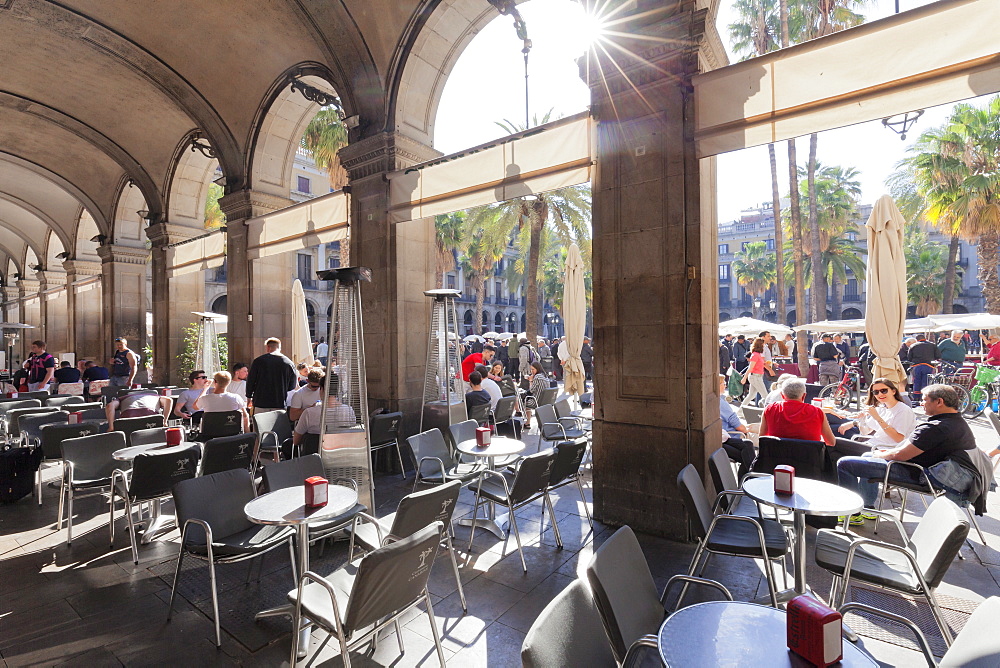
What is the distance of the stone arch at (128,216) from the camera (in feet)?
42.6

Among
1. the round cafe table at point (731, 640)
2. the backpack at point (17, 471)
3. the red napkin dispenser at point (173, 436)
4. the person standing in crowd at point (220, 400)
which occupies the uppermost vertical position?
the person standing in crowd at point (220, 400)

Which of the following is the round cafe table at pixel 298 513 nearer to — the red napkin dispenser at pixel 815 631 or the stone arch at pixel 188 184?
the red napkin dispenser at pixel 815 631

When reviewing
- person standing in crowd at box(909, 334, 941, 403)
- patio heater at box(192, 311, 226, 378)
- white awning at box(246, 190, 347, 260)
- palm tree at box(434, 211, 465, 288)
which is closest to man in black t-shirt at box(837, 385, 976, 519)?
white awning at box(246, 190, 347, 260)

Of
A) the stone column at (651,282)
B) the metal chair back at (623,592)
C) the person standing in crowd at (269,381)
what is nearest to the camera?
the metal chair back at (623,592)

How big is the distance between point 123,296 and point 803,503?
16394mm

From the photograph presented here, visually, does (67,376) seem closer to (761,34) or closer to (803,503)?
(803,503)

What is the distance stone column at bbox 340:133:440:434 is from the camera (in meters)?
6.84

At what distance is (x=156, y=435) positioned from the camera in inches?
195

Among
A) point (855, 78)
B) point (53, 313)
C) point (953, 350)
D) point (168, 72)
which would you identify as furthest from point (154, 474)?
point (53, 313)

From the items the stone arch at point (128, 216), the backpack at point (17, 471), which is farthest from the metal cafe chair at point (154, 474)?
the stone arch at point (128, 216)

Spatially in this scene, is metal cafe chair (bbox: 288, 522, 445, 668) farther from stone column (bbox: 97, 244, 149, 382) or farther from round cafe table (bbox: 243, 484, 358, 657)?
stone column (bbox: 97, 244, 149, 382)

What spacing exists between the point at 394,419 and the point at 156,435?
2453mm

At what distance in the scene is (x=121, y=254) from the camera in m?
13.4

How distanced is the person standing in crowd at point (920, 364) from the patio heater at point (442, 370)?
1007cm
